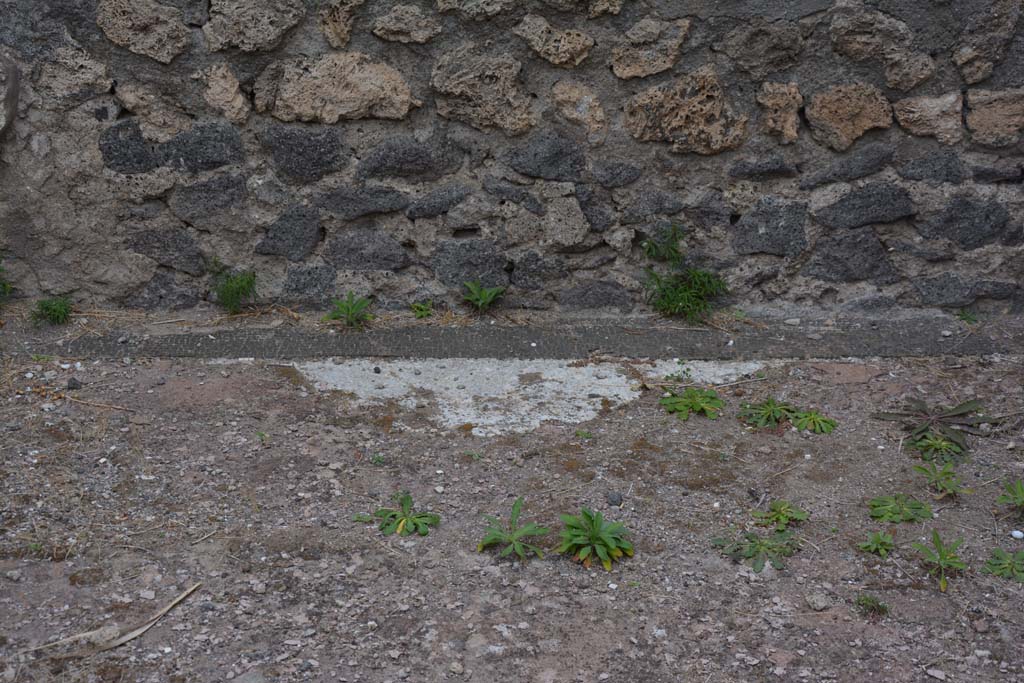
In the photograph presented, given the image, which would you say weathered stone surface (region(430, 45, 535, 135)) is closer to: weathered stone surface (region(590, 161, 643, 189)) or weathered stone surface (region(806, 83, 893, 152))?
weathered stone surface (region(590, 161, 643, 189))

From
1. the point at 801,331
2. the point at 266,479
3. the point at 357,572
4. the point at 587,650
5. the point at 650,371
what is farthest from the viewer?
the point at 801,331

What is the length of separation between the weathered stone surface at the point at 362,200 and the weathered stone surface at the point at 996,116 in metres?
1.97

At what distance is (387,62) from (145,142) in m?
0.87

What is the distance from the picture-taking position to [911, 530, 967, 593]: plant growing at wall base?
2.22 metres

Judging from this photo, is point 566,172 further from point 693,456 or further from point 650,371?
point 693,456

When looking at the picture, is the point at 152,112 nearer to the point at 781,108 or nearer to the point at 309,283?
the point at 309,283

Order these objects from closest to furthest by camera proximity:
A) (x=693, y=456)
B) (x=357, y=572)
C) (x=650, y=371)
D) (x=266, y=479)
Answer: (x=357, y=572) < (x=266, y=479) < (x=693, y=456) < (x=650, y=371)

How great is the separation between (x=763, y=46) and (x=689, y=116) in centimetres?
33

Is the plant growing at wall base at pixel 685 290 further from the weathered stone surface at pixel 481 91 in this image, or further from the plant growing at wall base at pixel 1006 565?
the plant growing at wall base at pixel 1006 565

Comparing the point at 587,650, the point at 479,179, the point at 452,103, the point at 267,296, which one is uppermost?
the point at 452,103

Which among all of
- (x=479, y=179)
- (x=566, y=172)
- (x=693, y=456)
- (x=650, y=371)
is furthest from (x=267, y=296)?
(x=693, y=456)

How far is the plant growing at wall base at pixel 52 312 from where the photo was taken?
334cm

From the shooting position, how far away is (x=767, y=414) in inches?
115

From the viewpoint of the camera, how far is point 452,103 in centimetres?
327
